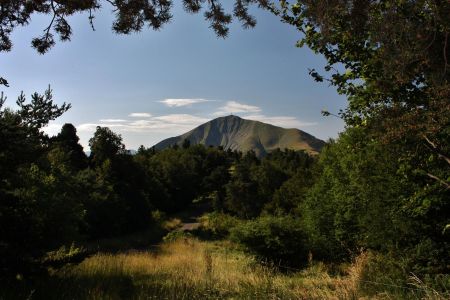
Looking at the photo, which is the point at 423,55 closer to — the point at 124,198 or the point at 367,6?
the point at 367,6

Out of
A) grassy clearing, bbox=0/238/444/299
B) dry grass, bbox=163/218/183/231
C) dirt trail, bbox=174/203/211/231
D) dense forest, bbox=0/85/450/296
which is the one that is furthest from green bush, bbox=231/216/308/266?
dirt trail, bbox=174/203/211/231

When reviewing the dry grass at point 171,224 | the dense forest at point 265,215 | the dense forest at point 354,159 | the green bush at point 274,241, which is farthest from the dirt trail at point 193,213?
the green bush at point 274,241

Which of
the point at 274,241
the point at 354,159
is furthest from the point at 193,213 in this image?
the point at 274,241

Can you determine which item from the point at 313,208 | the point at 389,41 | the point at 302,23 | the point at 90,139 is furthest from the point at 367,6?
the point at 90,139

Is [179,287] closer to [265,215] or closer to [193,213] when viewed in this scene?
[265,215]

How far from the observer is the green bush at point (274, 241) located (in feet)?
62.4

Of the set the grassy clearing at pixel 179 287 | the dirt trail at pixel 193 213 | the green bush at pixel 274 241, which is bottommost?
the dirt trail at pixel 193 213

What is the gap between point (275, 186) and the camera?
61719mm

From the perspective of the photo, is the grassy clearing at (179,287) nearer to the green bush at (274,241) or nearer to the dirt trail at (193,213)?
the green bush at (274,241)

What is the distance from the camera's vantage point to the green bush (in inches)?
749

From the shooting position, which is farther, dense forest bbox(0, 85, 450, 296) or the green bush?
the green bush

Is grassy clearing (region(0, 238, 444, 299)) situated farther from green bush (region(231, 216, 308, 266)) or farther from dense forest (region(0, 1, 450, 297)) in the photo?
green bush (region(231, 216, 308, 266))

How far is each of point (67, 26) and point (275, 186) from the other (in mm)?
56731

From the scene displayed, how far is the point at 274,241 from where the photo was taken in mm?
18953
